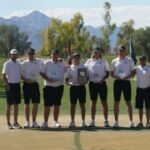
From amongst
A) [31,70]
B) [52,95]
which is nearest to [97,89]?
[52,95]

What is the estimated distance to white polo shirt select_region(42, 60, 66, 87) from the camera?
16.3 metres

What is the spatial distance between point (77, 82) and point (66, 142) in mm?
2800

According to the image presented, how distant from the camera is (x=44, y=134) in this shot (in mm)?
15156

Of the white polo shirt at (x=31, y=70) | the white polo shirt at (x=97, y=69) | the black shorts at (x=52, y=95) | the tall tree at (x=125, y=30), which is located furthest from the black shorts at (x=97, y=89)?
the tall tree at (x=125, y=30)

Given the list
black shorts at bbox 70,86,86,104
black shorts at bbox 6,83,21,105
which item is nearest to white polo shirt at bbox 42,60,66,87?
black shorts at bbox 70,86,86,104

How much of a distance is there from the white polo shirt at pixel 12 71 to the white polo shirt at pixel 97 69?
192 centimetres

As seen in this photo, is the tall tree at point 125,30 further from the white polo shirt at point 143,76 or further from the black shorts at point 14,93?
the black shorts at point 14,93

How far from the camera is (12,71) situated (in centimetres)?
1612

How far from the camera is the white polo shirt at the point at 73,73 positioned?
16359 millimetres

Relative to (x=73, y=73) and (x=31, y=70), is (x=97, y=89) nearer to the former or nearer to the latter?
(x=73, y=73)

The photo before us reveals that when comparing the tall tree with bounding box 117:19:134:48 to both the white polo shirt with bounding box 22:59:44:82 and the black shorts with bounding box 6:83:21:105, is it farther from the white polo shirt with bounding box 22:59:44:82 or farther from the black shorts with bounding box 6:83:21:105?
the black shorts with bounding box 6:83:21:105

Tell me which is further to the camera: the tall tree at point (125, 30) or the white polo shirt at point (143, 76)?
the tall tree at point (125, 30)

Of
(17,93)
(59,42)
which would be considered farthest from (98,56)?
(59,42)

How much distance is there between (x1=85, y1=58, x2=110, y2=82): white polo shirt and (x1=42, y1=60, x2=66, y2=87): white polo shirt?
786mm
